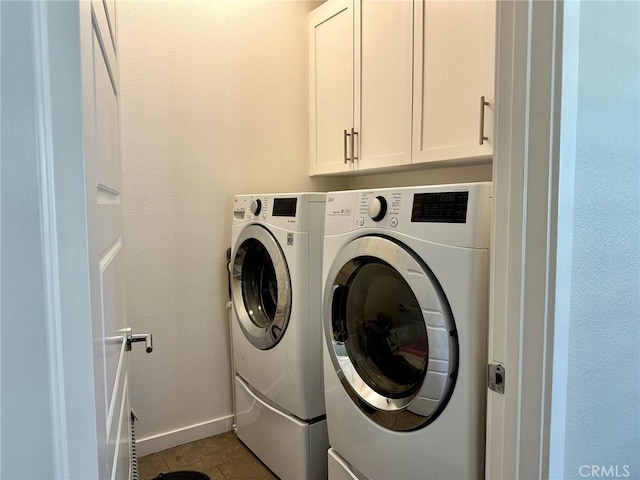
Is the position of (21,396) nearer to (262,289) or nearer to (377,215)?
(377,215)

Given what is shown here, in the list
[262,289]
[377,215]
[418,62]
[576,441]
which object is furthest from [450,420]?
[418,62]

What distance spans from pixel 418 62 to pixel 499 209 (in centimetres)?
116

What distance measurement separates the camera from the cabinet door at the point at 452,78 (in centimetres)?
155

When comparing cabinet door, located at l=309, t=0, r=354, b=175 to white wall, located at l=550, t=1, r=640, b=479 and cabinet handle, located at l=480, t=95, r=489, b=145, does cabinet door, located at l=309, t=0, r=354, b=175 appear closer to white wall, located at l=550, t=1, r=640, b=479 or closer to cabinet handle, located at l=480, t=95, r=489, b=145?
cabinet handle, located at l=480, t=95, r=489, b=145

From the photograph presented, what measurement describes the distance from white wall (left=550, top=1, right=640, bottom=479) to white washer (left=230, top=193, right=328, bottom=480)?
3.48 ft

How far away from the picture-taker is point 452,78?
5.51ft

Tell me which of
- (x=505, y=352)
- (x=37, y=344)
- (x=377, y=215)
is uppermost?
(x=377, y=215)

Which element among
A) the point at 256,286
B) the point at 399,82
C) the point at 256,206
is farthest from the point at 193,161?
the point at 399,82

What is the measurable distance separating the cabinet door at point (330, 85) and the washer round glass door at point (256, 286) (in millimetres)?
614

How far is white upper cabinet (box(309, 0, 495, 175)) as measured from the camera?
1604 millimetres

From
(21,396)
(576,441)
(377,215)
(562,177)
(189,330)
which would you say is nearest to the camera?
(21,396)

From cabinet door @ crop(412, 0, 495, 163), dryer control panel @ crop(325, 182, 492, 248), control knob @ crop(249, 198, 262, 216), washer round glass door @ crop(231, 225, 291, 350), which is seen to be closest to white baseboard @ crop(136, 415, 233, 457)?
washer round glass door @ crop(231, 225, 291, 350)

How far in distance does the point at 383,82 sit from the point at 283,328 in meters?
1.16

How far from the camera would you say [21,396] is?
453 millimetres
